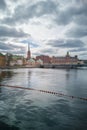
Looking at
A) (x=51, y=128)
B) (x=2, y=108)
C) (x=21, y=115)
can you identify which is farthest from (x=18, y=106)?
(x=51, y=128)

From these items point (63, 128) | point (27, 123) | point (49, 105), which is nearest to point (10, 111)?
point (27, 123)

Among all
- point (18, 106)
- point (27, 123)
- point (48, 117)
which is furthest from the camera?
point (18, 106)

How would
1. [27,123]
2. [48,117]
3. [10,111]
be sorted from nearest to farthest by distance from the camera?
[27,123] < [48,117] < [10,111]

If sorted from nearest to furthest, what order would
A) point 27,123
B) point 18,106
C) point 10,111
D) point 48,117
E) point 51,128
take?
point 51,128
point 27,123
point 48,117
point 10,111
point 18,106

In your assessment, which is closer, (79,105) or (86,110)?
(86,110)

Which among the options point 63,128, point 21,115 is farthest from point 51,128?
point 21,115

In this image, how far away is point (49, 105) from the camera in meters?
26.4

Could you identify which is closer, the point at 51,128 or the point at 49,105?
the point at 51,128

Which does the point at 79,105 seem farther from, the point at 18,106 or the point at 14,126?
the point at 14,126

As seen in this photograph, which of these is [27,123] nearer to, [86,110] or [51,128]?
[51,128]

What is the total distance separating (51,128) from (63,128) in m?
1.25

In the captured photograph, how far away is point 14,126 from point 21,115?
376cm

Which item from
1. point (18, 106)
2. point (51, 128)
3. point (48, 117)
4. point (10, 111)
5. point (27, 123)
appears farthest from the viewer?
point (18, 106)

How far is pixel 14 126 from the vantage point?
17547 mm
